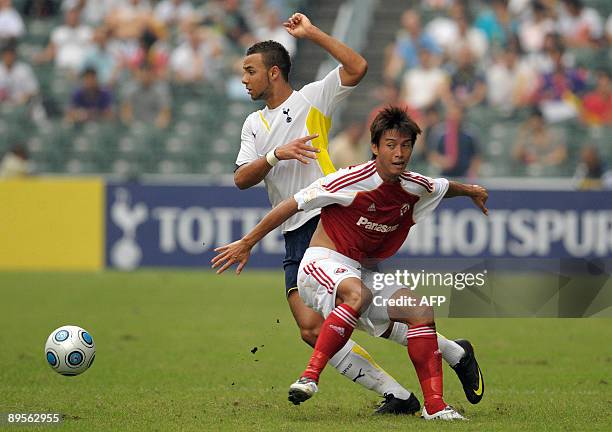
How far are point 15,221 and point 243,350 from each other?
8151mm

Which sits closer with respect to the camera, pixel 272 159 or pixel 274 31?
pixel 272 159

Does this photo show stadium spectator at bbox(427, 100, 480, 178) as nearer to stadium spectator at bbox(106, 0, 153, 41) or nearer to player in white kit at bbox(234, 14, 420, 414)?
stadium spectator at bbox(106, 0, 153, 41)

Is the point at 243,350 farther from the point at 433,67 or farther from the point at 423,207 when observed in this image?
the point at 433,67

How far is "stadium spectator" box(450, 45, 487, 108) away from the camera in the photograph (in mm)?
20000

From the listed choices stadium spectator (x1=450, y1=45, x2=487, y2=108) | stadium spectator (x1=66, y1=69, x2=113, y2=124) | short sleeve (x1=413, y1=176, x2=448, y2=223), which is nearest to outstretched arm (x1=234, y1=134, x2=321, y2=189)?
short sleeve (x1=413, y1=176, x2=448, y2=223)

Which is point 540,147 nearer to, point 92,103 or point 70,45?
point 92,103

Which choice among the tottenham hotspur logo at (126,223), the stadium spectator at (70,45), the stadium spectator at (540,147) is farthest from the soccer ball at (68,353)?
the stadium spectator at (70,45)

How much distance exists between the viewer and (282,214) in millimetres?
7129

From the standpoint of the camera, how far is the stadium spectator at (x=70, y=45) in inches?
878

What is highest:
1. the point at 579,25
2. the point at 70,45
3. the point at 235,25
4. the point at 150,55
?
the point at 579,25

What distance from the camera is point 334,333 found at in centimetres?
696

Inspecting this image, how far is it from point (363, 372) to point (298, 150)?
1467 millimetres

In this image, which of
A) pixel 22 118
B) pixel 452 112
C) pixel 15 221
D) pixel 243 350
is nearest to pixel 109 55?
pixel 22 118

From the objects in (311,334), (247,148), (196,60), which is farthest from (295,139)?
(196,60)
